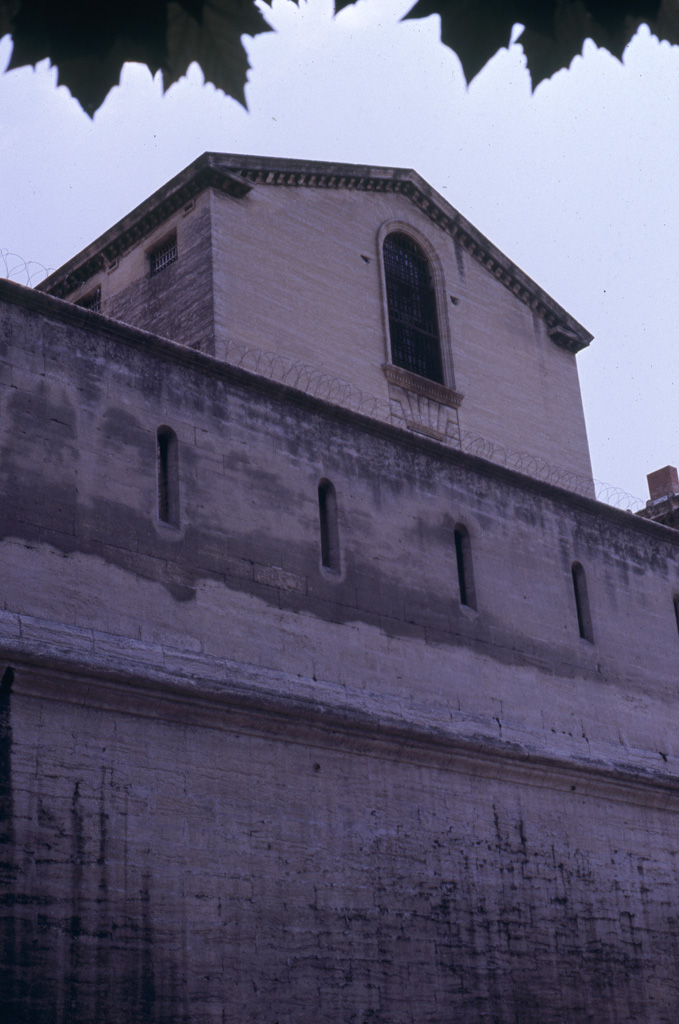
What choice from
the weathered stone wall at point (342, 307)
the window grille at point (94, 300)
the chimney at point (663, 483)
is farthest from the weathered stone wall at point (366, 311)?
the chimney at point (663, 483)

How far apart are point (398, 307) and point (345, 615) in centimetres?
861

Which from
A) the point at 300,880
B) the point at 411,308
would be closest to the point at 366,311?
the point at 411,308

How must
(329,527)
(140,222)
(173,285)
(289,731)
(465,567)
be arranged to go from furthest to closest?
(140,222), (173,285), (465,567), (329,527), (289,731)

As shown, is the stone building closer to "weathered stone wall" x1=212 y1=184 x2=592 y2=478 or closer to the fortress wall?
the fortress wall

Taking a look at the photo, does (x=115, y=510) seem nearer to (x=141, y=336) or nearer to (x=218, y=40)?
(x=141, y=336)

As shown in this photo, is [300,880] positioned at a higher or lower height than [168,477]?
lower

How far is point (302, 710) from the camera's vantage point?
464 inches

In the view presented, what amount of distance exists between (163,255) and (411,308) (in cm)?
387

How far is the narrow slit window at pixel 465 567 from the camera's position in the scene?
14.2 meters

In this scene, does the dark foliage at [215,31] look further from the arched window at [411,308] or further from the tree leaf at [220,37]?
the arched window at [411,308]

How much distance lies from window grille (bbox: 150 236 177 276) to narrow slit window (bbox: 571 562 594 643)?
7.04 m

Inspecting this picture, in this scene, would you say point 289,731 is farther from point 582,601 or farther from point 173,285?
point 173,285

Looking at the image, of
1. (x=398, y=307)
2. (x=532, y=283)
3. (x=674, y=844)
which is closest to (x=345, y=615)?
(x=674, y=844)

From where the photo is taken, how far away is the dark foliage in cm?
403
